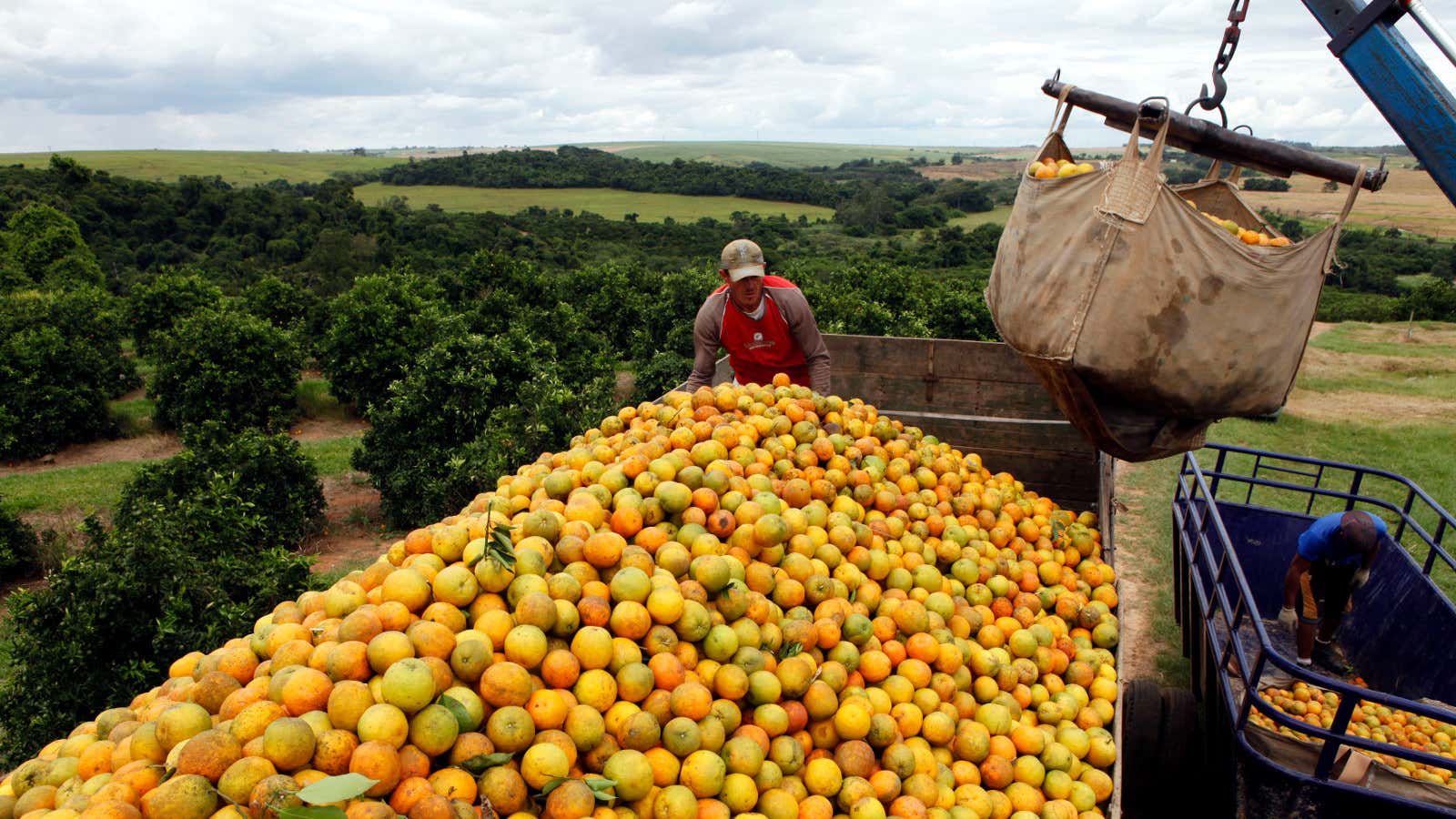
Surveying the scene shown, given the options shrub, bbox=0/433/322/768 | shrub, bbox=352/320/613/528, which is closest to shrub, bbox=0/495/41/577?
shrub, bbox=0/433/322/768

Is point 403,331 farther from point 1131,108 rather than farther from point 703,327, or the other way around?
point 1131,108

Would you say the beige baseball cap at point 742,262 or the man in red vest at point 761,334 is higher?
the beige baseball cap at point 742,262

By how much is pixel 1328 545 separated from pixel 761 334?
4.41m

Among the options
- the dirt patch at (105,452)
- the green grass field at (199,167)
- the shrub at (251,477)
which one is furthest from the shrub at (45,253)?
the green grass field at (199,167)

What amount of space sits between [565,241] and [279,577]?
5563 centimetres

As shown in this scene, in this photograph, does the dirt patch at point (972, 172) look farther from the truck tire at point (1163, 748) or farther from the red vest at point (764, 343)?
the truck tire at point (1163, 748)

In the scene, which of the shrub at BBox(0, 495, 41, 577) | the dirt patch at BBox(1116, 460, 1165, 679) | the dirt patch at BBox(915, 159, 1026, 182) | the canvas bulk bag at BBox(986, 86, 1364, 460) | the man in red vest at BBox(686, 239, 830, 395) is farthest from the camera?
the dirt patch at BBox(915, 159, 1026, 182)

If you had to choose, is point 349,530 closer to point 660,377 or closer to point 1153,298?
point 660,377

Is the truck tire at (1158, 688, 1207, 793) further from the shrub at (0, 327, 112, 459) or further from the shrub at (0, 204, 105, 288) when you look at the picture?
the shrub at (0, 204, 105, 288)

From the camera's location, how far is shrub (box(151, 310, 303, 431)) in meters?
17.0

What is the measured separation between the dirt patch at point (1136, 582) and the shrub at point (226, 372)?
56.6ft

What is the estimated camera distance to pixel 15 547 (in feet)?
38.3

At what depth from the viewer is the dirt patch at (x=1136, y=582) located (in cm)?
728

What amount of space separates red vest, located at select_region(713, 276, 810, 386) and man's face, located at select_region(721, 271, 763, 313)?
103 millimetres
